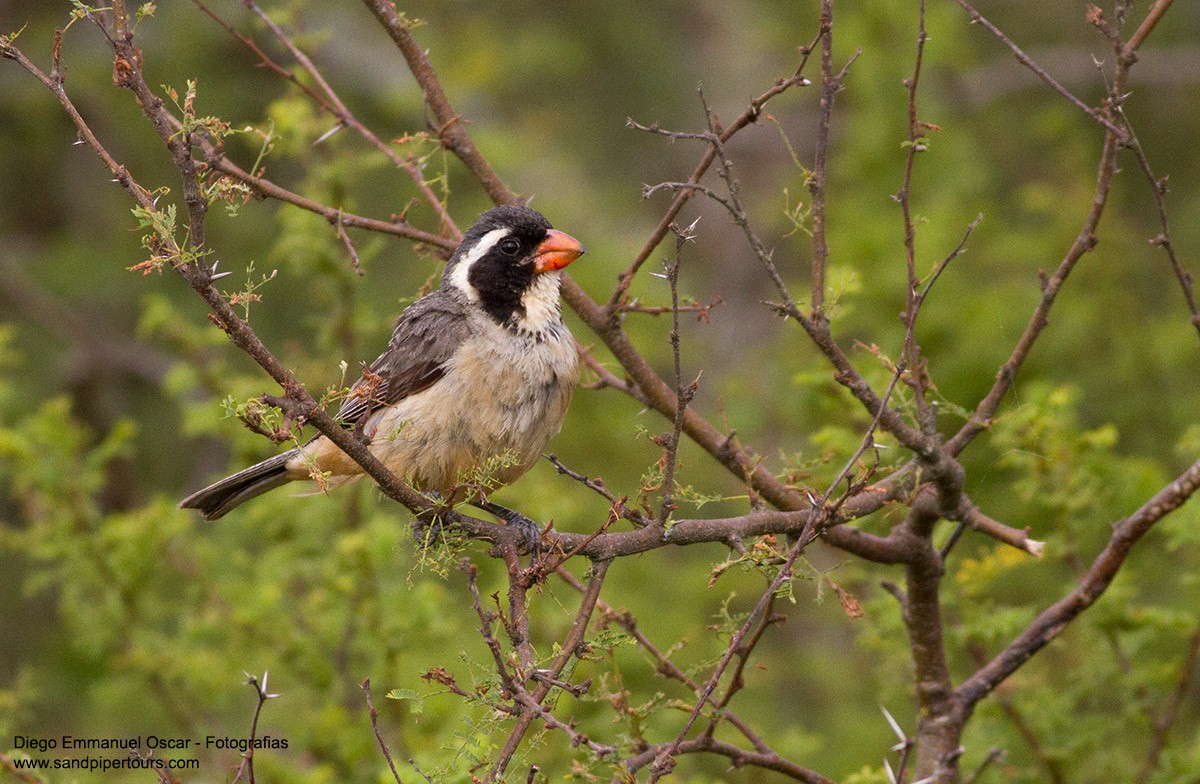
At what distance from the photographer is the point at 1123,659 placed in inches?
186

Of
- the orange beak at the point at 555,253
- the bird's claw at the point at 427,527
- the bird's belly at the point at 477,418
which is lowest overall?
the bird's claw at the point at 427,527

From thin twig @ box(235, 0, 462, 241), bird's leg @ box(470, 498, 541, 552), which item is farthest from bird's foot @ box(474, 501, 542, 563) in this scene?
thin twig @ box(235, 0, 462, 241)

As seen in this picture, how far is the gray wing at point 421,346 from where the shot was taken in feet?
15.7

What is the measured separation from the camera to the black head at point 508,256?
496 cm

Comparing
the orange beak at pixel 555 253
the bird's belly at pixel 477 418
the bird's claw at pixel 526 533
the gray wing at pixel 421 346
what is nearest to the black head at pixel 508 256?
the orange beak at pixel 555 253

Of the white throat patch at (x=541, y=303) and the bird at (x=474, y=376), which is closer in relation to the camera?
the bird at (x=474, y=376)

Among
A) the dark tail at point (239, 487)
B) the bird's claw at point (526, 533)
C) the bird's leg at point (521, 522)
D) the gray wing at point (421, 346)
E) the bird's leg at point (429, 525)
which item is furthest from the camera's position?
the dark tail at point (239, 487)

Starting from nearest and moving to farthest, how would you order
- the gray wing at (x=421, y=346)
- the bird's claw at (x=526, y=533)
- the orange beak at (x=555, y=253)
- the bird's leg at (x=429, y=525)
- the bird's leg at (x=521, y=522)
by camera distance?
1. the bird's leg at (x=429, y=525)
2. the bird's claw at (x=526, y=533)
3. the bird's leg at (x=521, y=522)
4. the gray wing at (x=421, y=346)
5. the orange beak at (x=555, y=253)

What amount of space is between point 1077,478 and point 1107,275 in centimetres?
→ 343

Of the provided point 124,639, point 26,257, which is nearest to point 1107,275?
point 124,639

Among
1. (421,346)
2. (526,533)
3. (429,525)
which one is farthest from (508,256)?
(429,525)

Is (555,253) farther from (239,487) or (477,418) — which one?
(239,487)

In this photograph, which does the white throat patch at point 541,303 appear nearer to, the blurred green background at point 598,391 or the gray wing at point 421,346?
the gray wing at point 421,346

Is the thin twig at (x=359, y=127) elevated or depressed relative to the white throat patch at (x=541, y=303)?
elevated
